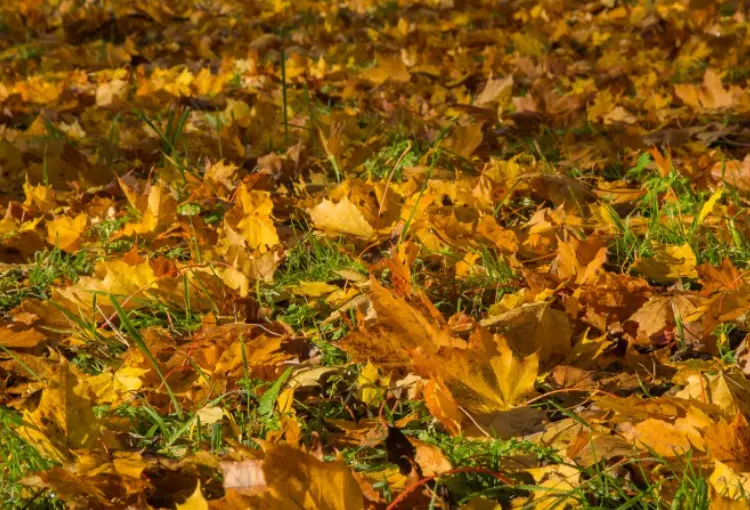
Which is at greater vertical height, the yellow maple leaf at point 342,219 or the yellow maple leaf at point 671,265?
the yellow maple leaf at point 342,219

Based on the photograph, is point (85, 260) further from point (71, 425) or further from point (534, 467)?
point (534, 467)

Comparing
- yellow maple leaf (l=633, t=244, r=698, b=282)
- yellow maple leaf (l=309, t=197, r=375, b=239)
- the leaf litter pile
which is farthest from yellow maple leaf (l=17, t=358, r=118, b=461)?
yellow maple leaf (l=633, t=244, r=698, b=282)

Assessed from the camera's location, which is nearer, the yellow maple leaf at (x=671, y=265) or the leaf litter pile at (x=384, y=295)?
the leaf litter pile at (x=384, y=295)

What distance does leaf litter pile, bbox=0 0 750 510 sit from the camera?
127cm

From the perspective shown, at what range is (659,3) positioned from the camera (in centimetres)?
483

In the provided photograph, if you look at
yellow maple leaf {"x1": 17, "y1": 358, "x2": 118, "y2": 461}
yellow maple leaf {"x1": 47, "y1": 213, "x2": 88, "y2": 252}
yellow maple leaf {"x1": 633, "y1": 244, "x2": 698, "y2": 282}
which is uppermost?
yellow maple leaf {"x1": 17, "y1": 358, "x2": 118, "y2": 461}

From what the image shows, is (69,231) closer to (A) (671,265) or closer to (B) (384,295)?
(B) (384,295)

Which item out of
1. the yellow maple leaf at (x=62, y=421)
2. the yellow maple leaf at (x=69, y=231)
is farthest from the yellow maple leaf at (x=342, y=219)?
the yellow maple leaf at (x=62, y=421)

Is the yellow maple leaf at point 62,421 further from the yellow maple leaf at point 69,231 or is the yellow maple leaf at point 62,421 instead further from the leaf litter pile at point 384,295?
the yellow maple leaf at point 69,231

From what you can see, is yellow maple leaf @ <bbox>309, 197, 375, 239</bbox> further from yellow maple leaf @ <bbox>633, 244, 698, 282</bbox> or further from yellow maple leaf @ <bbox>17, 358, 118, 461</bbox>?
yellow maple leaf @ <bbox>17, 358, 118, 461</bbox>

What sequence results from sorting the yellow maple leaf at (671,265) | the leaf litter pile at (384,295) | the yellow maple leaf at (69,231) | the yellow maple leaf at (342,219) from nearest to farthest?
the leaf litter pile at (384,295)
the yellow maple leaf at (671,265)
the yellow maple leaf at (342,219)
the yellow maple leaf at (69,231)

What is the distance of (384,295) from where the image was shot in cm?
147

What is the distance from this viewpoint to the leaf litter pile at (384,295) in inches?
50.1

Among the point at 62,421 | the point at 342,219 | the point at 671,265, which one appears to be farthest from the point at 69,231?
the point at 671,265
